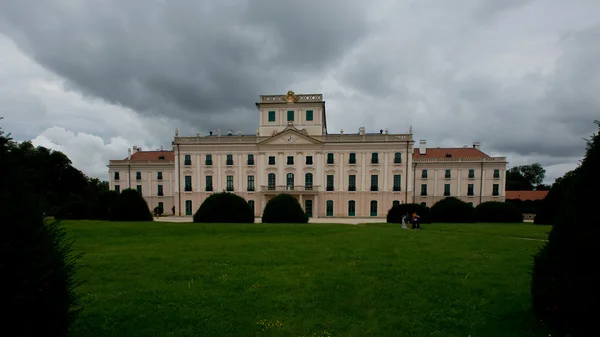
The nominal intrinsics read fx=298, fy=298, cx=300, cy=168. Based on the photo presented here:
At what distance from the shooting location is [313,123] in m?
47.0

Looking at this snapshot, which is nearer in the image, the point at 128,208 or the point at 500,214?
the point at 128,208

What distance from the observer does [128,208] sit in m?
23.7

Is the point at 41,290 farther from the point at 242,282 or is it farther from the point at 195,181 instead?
the point at 195,181

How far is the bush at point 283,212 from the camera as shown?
977 inches

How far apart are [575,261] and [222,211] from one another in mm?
22256

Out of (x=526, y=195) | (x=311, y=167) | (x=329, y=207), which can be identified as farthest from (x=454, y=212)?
(x=526, y=195)

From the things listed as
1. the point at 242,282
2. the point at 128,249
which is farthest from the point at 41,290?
the point at 128,249

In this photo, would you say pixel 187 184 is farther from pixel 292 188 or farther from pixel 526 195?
pixel 526 195

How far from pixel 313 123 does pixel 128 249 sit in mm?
38199

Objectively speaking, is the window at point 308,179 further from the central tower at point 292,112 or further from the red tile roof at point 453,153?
the red tile roof at point 453,153

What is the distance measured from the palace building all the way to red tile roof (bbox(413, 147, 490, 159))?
2.63 m

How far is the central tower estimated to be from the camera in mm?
46719

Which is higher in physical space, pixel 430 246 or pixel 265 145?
pixel 265 145

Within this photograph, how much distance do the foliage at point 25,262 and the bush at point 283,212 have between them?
71.2 feet
